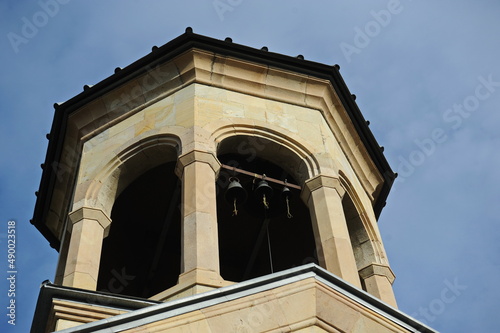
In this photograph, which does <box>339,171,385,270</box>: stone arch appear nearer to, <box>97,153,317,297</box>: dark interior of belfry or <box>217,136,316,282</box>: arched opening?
<box>217,136,316,282</box>: arched opening

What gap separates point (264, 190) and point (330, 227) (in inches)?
65.0

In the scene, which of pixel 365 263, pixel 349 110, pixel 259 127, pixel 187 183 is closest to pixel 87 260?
pixel 187 183

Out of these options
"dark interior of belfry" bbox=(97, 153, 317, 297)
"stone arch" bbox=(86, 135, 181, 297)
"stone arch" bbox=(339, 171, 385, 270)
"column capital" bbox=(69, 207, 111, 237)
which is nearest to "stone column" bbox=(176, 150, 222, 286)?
"column capital" bbox=(69, 207, 111, 237)

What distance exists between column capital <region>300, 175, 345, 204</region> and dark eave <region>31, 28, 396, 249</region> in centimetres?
262

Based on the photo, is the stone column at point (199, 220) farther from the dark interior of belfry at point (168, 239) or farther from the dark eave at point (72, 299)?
the dark interior of belfry at point (168, 239)

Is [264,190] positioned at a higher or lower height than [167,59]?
lower

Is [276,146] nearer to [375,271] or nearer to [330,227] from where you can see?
[330,227]

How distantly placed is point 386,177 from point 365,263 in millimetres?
2621

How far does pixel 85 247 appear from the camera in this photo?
14.5m

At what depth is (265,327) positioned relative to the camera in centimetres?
1004

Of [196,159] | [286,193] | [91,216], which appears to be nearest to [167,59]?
[196,159]

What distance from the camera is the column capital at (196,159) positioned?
14.9 metres

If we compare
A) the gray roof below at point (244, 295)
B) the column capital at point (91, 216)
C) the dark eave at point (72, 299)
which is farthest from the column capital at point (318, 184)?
the gray roof below at point (244, 295)

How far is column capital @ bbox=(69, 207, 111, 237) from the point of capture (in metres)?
15.1
